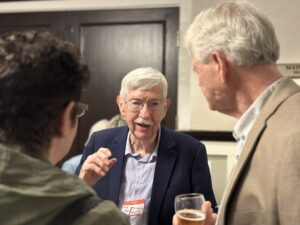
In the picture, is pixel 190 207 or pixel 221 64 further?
pixel 190 207

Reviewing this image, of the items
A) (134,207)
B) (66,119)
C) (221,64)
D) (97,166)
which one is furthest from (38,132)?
(134,207)

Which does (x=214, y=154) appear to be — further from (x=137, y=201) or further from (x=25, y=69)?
(x=25, y=69)

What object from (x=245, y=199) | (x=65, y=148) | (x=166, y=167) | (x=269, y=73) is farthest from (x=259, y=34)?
(x=166, y=167)

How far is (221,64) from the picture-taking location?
3.61 feet

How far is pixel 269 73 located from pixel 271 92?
6 cm

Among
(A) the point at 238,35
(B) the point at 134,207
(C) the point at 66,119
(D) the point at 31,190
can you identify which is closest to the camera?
(D) the point at 31,190

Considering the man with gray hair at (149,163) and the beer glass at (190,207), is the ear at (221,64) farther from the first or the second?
the man with gray hair at (149,163)

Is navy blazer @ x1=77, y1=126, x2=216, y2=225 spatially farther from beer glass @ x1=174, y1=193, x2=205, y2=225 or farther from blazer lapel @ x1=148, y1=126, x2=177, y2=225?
beer glass @ x1=174, y1=193, x2=205, y2=225

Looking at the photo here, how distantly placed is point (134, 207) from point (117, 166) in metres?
0.21

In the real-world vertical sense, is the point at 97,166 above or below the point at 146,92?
below

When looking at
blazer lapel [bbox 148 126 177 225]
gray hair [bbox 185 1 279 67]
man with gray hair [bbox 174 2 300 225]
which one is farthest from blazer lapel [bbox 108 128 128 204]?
gray hair [bbox 185 1 279 67]

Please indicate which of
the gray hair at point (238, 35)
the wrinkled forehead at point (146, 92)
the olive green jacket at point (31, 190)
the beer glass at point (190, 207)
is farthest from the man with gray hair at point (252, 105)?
the wrinkled forehead at point (146, 92)

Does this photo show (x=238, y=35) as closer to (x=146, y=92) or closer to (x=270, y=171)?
(x=270, y=171)

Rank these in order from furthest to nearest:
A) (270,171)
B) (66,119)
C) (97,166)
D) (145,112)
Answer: (145,112)
(97,166)
(270,171)
(66,119)
